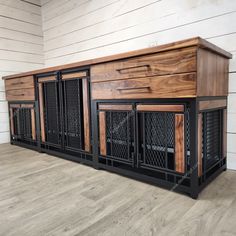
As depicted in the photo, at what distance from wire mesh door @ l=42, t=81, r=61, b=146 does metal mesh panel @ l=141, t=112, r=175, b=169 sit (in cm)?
93

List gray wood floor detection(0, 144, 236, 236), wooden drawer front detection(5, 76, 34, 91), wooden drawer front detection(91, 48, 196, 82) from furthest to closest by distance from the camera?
wooden drawer front detection(5, 76, 34, 91)
wooden drawer front detection(91, 48, 196, 82)
gray wood floor detection(0, 144, 236, 236)

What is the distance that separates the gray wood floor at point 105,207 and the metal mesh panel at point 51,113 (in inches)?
21.0

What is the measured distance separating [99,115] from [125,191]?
60 cm

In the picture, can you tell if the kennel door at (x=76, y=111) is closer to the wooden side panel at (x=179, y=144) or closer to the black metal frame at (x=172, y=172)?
the black metal frame at (x=172, y=172)

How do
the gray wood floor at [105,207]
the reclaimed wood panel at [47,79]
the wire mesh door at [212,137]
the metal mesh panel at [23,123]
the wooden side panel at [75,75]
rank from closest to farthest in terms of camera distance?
the gray wood floor at [105,207], the wire mesh door at [212,137], the wooden side panel at [75,75], the reclaimed wood panel at [47,79], the metal mesh panel at [23,123]

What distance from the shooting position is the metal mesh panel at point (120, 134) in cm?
145

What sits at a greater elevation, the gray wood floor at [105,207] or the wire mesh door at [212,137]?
the wire mesh door at [212,137]

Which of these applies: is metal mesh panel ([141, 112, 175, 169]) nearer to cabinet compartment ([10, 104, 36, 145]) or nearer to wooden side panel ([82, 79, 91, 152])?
wooden side panel ([82, 79, 91, 152])

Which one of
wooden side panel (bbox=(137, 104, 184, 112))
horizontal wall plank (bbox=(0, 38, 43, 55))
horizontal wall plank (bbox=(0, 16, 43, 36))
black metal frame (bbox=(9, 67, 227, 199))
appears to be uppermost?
horizontal wall plank (bbox=(0, 16, 43, 36))

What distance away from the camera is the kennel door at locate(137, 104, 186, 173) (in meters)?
1.19

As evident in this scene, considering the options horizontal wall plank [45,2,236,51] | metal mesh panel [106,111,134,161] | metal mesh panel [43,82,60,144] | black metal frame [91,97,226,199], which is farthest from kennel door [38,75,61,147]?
horizontal wall plank [45,2,236,51]

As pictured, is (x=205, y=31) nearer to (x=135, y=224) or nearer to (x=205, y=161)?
(x=205, y=161)

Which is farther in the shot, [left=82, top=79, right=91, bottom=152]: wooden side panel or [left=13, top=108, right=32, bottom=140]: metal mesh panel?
[left=13, top=108, right=32, bottom=140]: metal mesh panel

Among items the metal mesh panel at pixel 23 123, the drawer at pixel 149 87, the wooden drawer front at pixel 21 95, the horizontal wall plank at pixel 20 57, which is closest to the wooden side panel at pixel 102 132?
the drawer at pixel 149 87
